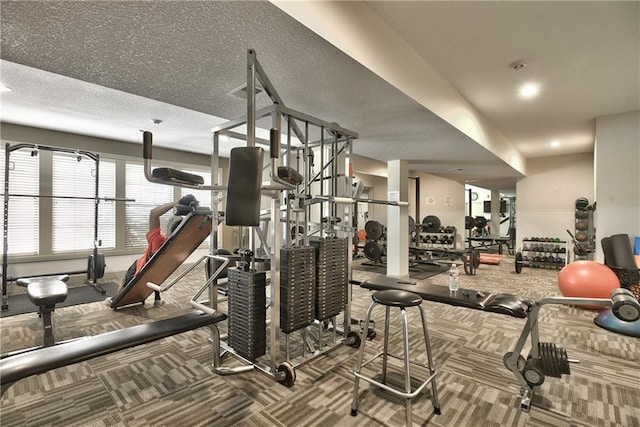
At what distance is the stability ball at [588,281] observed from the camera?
364 centimetres

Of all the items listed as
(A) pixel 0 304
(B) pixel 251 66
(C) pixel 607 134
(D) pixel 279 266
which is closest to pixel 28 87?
(A) pixel 0 304

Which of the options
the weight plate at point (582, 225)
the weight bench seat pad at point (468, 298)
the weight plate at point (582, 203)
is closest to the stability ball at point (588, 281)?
the weight bench seat pad at point (468, 298)

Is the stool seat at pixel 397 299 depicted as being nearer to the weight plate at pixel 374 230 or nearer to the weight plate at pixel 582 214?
the weight plate at pixel 374 230

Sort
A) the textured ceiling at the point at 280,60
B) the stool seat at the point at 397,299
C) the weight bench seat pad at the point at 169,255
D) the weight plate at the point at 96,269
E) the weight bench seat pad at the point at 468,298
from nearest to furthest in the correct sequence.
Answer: the textured ceiling at the point at 280,60
the stool seat at the point at 397,299
the weight bench seat pad at the point at 468,298
the weight bench seat pad at the point at 169,255
the weight plate at the point at 96,269

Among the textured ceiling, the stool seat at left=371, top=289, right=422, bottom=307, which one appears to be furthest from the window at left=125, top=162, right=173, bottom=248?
the stool seat at left=371, top=289, right=422, bottom=307

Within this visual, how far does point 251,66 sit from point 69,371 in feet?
9.25

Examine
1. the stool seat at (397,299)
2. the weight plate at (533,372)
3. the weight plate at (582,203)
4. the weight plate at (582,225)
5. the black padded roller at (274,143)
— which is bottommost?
the weight plate at (533,372)

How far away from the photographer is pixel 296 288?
2391 mm

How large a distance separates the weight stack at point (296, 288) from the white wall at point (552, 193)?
26.5 ft

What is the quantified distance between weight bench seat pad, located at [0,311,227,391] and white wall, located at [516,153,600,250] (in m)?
8.99

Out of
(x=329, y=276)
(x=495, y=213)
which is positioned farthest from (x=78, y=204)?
(x=495, y=213)

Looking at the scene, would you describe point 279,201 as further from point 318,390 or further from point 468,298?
point 468,298

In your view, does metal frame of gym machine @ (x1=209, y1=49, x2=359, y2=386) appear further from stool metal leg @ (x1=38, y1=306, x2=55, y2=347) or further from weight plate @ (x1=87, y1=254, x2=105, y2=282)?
weight plate @ (x1=87, y1=254, x2=105, y2=282)

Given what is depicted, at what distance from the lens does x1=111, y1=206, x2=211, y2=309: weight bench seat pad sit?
12.1 ft
